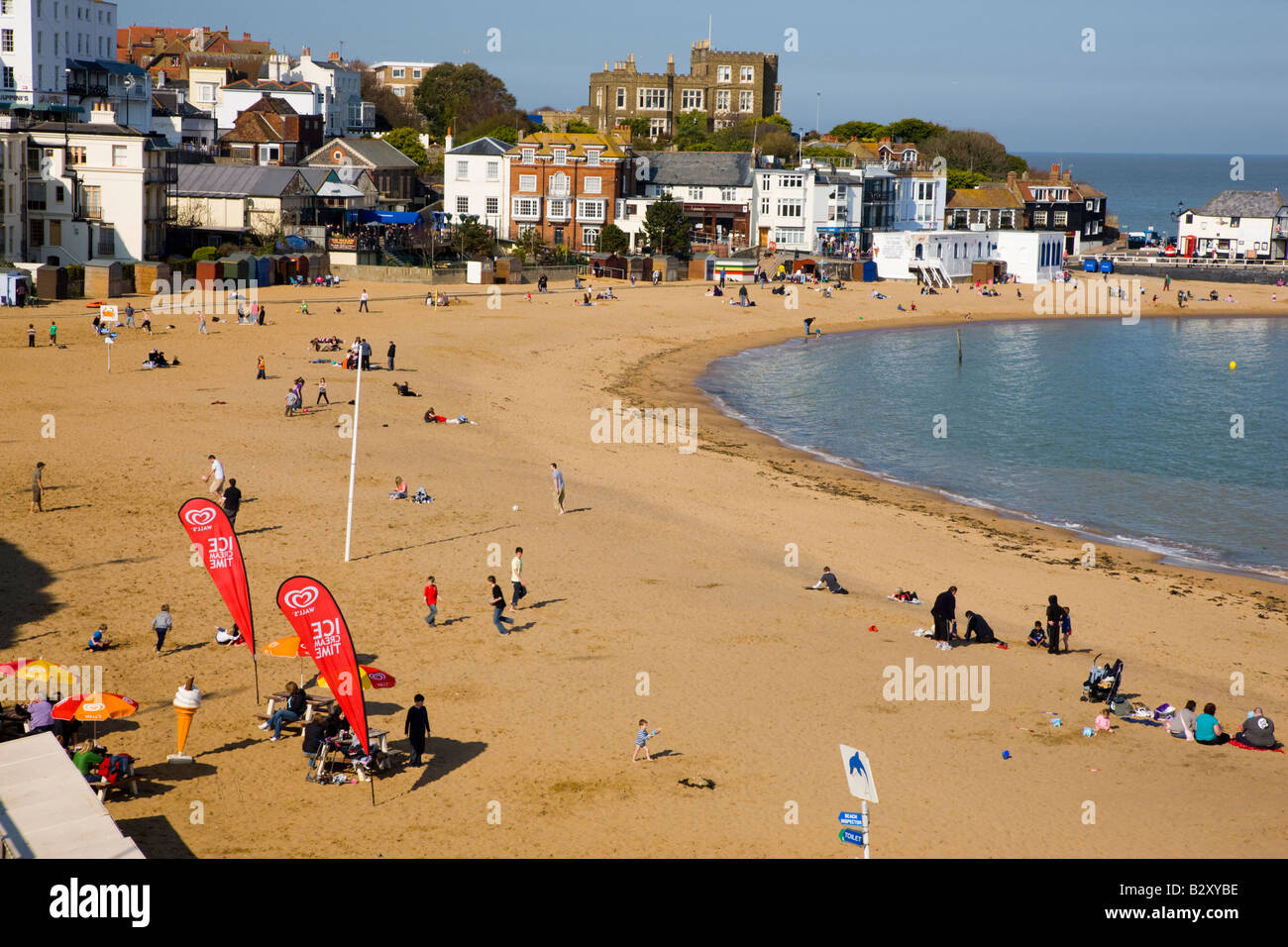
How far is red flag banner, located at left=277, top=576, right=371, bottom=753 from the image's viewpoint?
48.1 feet

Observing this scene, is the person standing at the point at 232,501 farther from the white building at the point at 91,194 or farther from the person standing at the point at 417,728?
the white building at the point at 91,194

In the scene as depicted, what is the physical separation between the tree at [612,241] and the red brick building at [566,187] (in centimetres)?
214

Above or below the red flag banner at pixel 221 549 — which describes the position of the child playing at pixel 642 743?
below

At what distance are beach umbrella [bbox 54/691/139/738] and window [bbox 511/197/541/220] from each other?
68419mm

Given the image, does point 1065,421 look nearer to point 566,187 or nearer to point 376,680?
point 376,680

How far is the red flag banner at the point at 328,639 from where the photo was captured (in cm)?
1467

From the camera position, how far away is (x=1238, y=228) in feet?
340

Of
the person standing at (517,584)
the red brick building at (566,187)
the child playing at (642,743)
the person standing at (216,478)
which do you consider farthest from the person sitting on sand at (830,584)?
the red brick building at (566,187)

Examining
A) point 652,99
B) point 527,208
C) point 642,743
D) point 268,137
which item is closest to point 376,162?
point 527,208

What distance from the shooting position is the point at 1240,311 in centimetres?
8475

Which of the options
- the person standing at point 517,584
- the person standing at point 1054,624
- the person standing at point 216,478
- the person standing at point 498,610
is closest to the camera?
the person standing at point 498,610

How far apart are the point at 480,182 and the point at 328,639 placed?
71.2m

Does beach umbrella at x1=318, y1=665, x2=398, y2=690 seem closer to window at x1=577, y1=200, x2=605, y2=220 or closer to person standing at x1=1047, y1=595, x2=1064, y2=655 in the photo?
person standing at x1=1047, y1=595, x2=1064, y2=655
